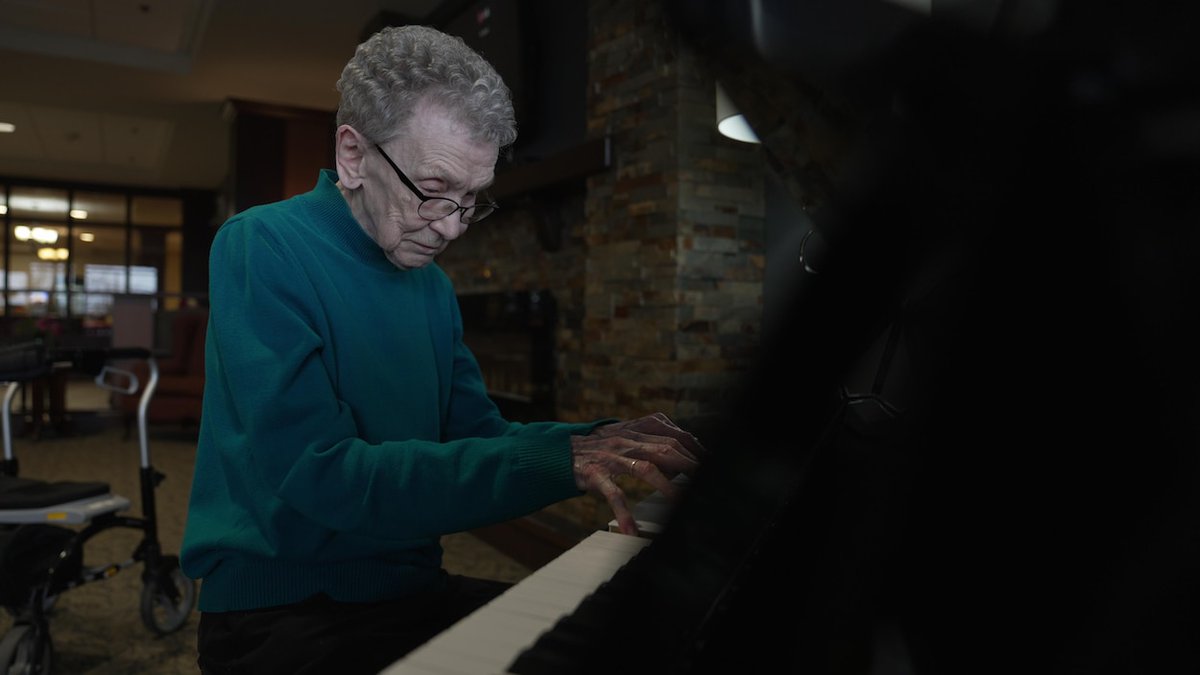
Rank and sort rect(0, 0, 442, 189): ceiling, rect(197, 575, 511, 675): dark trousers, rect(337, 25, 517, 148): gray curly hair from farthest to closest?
1. rect(0, 0, 442, 189): ceiling
2. rect(197, 575, 511, 675): dark trousers
3. rect(337, 25, 517, 148): gray curly hair

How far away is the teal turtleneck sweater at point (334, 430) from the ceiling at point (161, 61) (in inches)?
158

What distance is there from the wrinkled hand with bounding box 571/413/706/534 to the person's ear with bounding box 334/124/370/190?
1.23ft

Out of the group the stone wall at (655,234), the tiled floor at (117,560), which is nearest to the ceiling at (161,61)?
the stone wall at (655,234)

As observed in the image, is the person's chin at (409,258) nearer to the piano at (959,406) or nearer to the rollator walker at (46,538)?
the piano at (959,406)

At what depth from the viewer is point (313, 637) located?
0.86 m

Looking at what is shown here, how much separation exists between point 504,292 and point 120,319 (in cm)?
360

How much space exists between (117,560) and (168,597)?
86cm

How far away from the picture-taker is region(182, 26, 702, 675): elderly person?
63cm

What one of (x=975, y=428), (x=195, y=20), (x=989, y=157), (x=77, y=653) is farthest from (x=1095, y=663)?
(x=195, y=20)

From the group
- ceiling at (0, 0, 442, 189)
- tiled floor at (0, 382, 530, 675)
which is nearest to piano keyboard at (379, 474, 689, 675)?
tiled floor at (0, 382, 530, 675)

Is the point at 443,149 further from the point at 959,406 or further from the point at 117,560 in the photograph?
the point at 117,560

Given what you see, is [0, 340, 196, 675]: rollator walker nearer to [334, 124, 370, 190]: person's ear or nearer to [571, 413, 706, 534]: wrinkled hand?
[334, 124, 370, 190]: person's ear

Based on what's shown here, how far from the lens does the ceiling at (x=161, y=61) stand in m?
4.92

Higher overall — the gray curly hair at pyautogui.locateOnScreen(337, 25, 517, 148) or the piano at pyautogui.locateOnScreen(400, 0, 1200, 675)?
the gray curly hair at pyautogui.locateOnScreen(337, 25, 517, 148)
